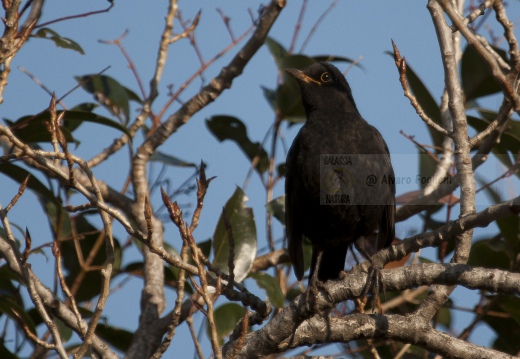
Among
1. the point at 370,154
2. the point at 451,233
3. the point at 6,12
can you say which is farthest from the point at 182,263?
the point at 370,154

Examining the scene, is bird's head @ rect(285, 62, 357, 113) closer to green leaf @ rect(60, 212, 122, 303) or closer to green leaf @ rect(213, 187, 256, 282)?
green leaf @ rect(213, 187, 256, 282)

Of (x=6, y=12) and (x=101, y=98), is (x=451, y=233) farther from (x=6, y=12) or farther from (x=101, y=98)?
(x=101, y=98)

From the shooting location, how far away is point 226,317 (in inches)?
193

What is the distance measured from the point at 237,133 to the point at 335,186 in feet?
4.98

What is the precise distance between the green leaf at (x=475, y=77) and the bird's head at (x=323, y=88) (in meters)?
0.95

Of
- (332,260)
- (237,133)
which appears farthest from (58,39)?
(332,260)

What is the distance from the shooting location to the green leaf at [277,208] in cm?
545

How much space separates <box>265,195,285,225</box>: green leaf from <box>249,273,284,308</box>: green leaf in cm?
66

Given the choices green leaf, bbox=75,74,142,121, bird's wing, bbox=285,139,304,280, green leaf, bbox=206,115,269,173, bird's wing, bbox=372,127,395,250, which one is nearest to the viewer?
bird's wing, bbox=285,139,304,280

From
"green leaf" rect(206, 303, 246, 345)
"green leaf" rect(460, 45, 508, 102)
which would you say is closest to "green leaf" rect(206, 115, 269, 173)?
"green leaf" rect(206, 303, 246, 345)

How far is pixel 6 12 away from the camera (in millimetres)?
3736

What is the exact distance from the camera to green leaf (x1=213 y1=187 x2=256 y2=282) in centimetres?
487

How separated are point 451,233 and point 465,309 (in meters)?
1.73

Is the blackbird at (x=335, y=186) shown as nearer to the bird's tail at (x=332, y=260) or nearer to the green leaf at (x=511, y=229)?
the bird's tail at (x=332, y=260)
